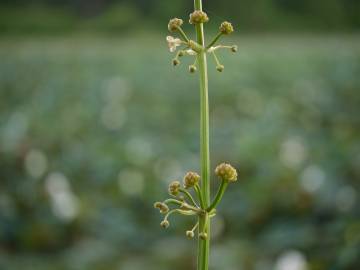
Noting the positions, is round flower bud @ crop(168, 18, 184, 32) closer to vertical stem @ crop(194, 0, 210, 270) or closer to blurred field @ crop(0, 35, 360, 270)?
vertical stem @ crop(194, 0, 210, 270)

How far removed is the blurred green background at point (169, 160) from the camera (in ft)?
6.24

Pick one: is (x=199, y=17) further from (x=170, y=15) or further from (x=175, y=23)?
(x=170, y=15)

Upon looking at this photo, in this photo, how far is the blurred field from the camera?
6.19 ft

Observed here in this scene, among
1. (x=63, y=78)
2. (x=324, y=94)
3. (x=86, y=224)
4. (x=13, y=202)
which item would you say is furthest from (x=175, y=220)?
(x=63, y=78)

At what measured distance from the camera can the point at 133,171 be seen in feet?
8.13

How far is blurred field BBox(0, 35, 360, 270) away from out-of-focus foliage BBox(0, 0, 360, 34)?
194 inches

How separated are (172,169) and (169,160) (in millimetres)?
137

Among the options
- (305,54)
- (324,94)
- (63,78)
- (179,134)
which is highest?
(305,54)

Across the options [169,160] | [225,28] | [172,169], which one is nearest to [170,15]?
[169,160]

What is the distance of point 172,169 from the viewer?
239 cm

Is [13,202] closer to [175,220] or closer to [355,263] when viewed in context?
[175,220]

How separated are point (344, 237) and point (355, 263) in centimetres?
15

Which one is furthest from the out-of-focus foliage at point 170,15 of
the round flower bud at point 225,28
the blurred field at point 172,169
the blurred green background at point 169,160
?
the round flower bud at point 225,28

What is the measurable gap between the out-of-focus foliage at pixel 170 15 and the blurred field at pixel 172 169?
4.92 meters
